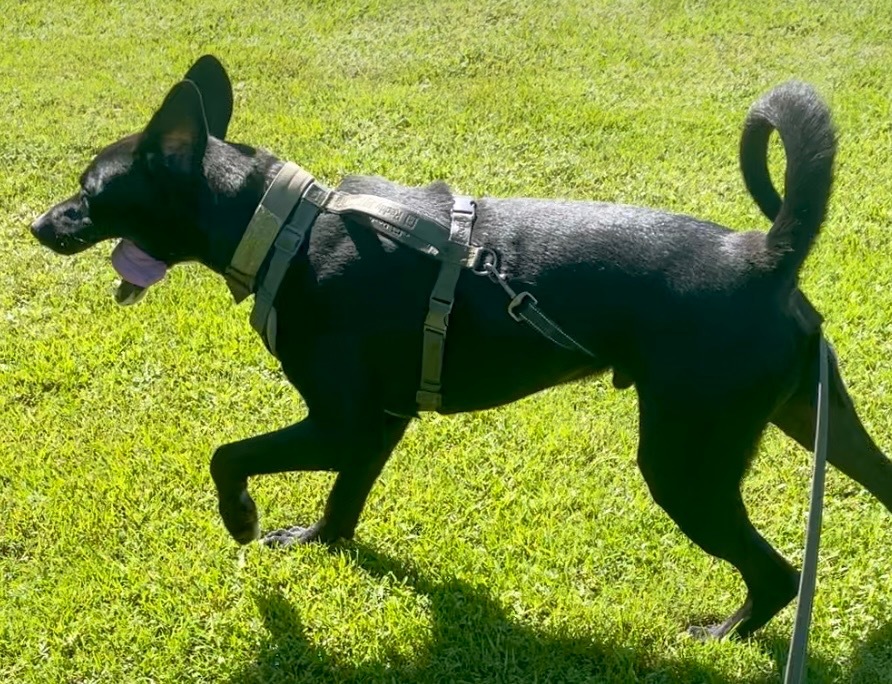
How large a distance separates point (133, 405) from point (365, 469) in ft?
5.38

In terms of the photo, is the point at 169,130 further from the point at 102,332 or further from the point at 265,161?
the point at 102,332

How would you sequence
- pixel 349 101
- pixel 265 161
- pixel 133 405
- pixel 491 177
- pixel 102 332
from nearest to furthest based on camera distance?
pixel 265 161, pixel 133 405, pixel 102 332, pixel 491 177, pixel 349 101

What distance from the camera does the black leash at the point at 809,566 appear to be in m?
1.99

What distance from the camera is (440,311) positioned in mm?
2584

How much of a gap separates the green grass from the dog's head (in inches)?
47.7

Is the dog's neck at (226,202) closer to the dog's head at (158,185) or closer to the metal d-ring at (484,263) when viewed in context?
the dog's head at (158,185)

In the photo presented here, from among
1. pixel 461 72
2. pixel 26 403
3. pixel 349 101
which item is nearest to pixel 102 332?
pixel 26 403

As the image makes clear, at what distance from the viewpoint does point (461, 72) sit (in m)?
7.89

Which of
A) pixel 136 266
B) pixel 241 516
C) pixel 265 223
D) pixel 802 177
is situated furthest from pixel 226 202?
pixel 802 177

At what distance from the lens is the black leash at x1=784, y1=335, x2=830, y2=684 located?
1993 millimetres

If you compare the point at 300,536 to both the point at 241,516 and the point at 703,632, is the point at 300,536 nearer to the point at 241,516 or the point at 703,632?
the point at 241,516

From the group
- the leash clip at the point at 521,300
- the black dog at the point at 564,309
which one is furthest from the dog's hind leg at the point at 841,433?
the leash clip at the point at 521,300

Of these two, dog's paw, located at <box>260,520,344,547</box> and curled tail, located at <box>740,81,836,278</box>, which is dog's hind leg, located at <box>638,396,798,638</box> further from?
dog's paw, located at <box>260,520,344,547</box>

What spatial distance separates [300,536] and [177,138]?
4.95ft
